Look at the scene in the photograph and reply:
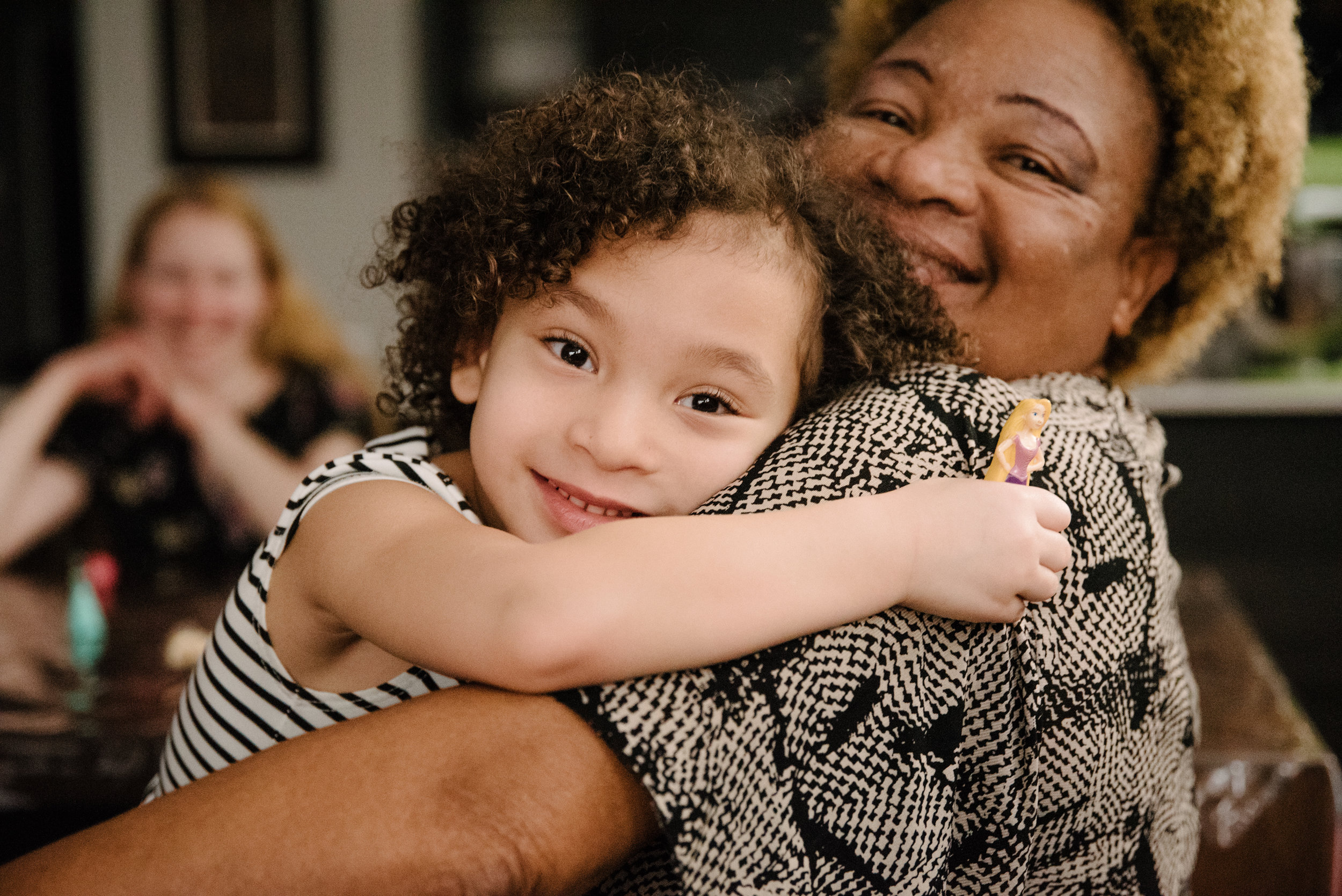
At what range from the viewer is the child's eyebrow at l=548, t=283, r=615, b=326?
2.81ft

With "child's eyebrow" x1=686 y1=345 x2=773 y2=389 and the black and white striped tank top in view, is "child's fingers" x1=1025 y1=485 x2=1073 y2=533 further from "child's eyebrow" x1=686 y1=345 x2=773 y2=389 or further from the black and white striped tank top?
the black and white striped tank top

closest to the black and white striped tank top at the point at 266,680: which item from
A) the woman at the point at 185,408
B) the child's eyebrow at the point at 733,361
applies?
the child's eyebrow at the point at 733,361

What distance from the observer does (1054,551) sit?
723mm

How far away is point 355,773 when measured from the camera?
0.59m

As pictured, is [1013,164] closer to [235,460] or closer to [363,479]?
[363,479]

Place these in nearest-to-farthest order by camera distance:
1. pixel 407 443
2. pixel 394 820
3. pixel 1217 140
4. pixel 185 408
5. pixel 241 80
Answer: pixel 394 820, pixel 407 443, pixel 1217 140, pixel 185 408, pixel 241 80

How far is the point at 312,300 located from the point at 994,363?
242 cm

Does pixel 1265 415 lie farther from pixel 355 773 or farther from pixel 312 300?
pixel 355 773

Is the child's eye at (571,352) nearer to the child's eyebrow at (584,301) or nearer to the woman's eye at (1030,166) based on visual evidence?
the child's eyebrow at (584,301)

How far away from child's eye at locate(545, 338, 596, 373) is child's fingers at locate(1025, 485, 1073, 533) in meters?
0.38

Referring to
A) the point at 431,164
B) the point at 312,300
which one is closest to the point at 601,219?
the point at 431,164

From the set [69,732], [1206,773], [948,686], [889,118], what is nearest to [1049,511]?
[948,686]

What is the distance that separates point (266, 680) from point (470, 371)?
1.20ft

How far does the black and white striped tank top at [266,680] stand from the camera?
0.80 meters
